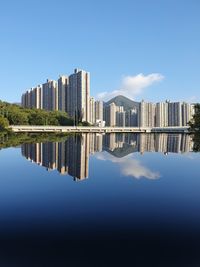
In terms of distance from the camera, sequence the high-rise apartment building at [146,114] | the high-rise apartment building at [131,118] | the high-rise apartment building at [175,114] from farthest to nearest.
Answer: the high-rise apartment building at [131,118] → the high-rise apartment building at [175,114] → the high-rise apartment building at [146,114]

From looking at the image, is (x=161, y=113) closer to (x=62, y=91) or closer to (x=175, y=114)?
(x=175, y=114)

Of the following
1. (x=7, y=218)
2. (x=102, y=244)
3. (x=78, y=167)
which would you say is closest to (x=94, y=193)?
(x=7, y=218)

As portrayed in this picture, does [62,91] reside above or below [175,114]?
above

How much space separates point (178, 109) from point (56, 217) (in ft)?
428

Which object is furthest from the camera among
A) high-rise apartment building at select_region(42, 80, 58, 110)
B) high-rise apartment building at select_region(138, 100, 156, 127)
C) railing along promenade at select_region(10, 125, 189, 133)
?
high-rise apartment building at select_region(138, 100, 156, 127)

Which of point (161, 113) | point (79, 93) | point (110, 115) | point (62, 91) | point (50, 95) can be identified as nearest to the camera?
point (79, 93)

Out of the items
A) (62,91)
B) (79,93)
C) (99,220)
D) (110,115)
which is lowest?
(99,220)

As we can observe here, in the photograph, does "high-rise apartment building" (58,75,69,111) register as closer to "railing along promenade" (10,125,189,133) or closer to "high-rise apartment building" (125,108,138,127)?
"railing along promenade" (10,125,189,133)

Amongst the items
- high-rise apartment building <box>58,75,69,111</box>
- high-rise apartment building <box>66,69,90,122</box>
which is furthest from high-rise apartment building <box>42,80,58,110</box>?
high-rise apartment building <box>66,69,90,122</box>

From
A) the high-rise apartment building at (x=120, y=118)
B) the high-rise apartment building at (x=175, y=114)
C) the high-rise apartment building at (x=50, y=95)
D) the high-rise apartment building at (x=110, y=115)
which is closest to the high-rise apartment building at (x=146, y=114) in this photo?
the high-rise apartment building at (x=175, y=114)

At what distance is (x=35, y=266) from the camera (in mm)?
4516

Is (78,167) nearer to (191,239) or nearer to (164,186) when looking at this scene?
(164,186)

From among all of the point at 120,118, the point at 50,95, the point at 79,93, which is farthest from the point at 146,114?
the point at 79,93

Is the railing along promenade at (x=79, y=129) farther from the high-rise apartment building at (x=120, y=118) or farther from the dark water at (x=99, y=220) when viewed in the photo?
the dark water at (x=99, y=220)
